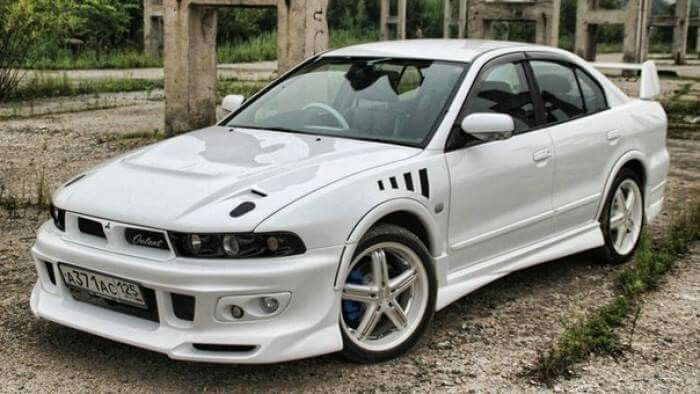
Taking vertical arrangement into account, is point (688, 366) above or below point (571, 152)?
below

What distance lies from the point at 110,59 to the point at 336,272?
60.6 ft

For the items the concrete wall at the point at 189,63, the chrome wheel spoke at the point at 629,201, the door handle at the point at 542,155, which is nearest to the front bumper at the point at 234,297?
the door handle at the point at 542,155

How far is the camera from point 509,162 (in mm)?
5508

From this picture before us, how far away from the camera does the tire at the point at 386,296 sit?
465 cm

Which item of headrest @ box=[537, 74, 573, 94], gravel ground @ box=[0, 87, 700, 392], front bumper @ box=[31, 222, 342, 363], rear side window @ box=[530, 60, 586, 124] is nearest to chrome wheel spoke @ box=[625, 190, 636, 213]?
gravel ground @ box=[0, 87, 700, 392]

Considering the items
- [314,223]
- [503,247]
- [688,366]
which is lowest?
[688,366]

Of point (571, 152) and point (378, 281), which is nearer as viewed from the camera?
point (378, 281)

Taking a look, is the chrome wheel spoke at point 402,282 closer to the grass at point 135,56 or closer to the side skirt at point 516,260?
the side skirt at point 516,260

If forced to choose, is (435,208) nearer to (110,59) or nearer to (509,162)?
(509,162)

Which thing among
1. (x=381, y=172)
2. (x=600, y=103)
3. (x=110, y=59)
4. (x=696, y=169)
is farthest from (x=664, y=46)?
(x=381, y=172)

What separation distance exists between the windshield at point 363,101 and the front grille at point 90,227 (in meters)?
1.36

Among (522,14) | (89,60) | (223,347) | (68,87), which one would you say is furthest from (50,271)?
(89,60)

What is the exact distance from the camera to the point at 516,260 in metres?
5.69

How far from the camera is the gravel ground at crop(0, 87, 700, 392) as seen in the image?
4535mm
